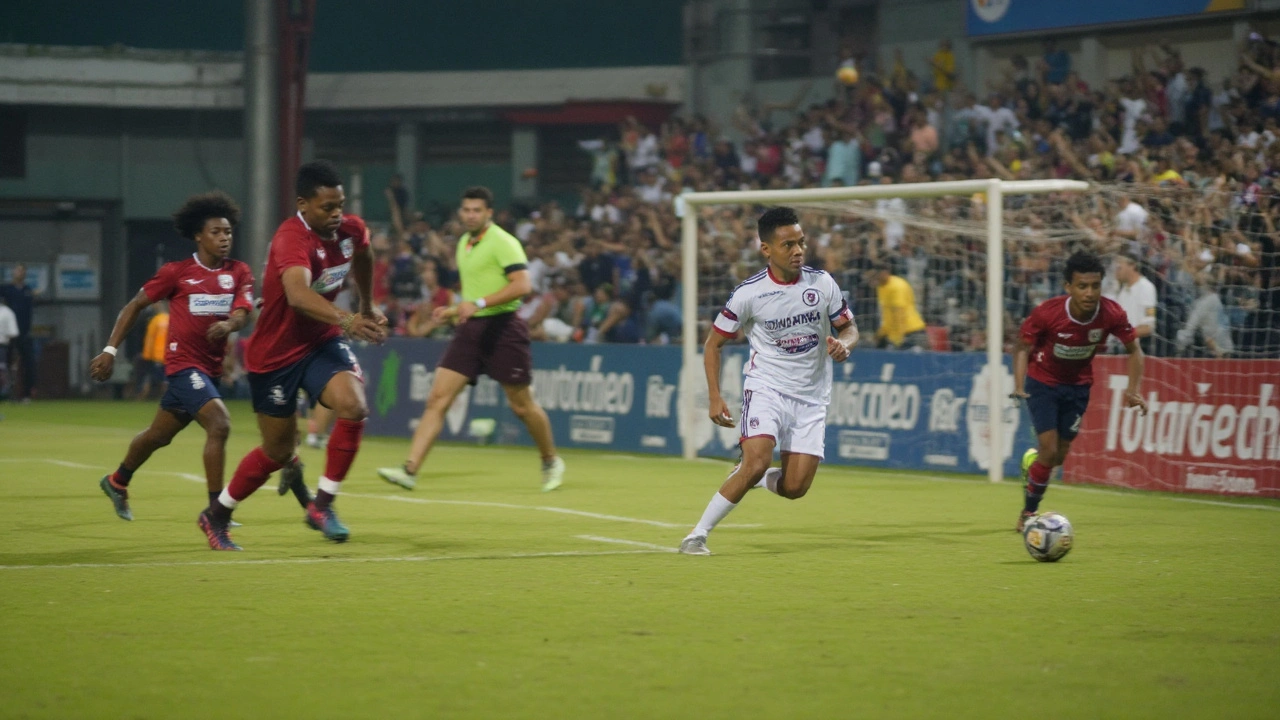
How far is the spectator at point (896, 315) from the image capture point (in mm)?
17109

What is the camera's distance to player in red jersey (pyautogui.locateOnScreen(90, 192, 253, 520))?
10.7 m

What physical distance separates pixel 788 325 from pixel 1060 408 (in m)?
2.41

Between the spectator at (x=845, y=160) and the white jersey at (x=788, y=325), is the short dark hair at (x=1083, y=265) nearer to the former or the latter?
the white jersey at (x=788, y=325)

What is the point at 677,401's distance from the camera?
18500mm

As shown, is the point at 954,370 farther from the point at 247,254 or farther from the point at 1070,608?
the point at 247,254

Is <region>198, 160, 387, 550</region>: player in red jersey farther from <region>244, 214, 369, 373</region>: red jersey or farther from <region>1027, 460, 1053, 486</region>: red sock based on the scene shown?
<region>1027, 460, 1053, 486</region>: red sock

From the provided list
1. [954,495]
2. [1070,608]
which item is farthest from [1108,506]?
[1070,608]

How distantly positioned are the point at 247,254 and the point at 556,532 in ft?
71.6

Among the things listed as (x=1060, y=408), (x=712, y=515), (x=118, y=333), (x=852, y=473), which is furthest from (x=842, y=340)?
(x=852, y=473)

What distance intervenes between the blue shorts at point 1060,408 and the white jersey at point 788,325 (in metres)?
1.97

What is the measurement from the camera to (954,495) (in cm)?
1388

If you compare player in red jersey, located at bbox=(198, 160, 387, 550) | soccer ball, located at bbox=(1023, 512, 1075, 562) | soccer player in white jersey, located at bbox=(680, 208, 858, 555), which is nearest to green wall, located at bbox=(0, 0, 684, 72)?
player in red jersey, located at bbox=(198, 160, 387, 550)

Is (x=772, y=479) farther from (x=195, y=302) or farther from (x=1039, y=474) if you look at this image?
(x=195, y=302)

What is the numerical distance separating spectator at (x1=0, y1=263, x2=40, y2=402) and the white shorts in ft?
76.9
